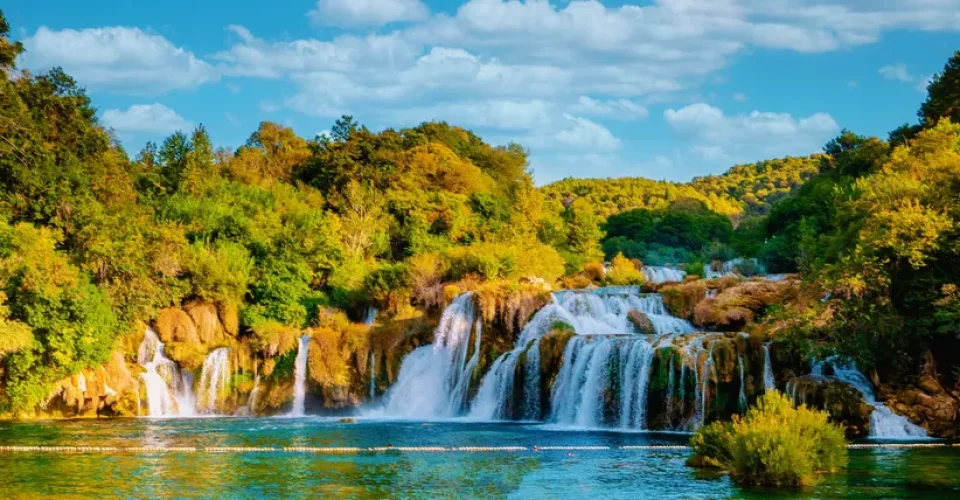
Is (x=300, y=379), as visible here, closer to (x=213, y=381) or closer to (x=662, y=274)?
(x=213, y=381)

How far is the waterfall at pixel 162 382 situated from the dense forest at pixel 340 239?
0.59m

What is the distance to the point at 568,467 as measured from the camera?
81.1 ft

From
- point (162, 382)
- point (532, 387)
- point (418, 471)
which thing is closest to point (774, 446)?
point (418, 471)

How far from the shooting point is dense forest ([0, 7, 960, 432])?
105 ft

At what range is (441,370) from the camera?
138ft

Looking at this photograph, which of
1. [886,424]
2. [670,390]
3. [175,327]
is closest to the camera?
[886,424]

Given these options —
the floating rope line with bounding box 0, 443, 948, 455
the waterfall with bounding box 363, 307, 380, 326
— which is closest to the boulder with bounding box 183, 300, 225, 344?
the waterfall with bounding box 363, 307, 380, 326

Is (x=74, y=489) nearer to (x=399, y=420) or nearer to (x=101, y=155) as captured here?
(x=399, y=420)

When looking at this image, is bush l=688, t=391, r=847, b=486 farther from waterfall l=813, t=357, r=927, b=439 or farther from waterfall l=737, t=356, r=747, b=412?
waterfall l=737, t=356, r=747, b=412

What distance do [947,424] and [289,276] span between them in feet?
92.5

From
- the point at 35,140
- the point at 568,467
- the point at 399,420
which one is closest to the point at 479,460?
the point at 568,467

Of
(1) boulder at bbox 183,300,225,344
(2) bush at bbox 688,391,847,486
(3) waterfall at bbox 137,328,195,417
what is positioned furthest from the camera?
(1) boulder at bbox 183,300,225,344

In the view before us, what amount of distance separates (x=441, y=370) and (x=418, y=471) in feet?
58.7

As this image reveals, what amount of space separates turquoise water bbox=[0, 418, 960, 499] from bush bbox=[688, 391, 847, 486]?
46 cm
